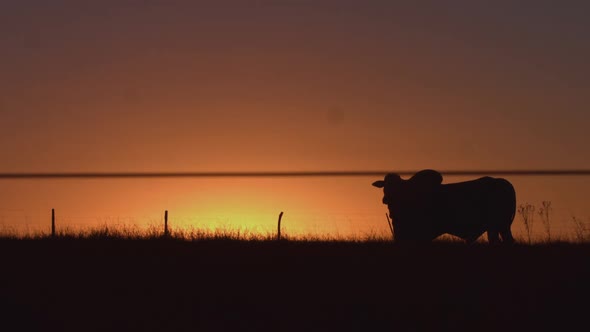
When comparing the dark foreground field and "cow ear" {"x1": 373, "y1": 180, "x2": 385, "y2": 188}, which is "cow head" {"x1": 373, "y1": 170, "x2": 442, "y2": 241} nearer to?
"cow ear" {"x1": 373, "y1": 180, "x2": 385, "y2": 188}

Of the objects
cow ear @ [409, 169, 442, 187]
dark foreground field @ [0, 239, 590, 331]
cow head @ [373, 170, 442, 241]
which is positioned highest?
cow ear @ [409, 169, 442, 187]

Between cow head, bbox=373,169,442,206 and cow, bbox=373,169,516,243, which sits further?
cow head, bbox=373,169,442,206

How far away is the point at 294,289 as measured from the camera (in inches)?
359

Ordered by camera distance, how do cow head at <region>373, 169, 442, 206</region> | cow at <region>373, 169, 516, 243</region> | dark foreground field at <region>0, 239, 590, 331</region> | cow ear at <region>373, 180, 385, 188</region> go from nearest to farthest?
1. dark foreground field at <region>0, 239, 590, 331</region>
2. cow at <region>373, 169, 516, 243</region>
3. cow head at <region>373, 169, 442, 206</region>
4. cow ear at <region>373, 180, 385, 188</region>

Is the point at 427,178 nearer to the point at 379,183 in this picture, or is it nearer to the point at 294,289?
the point at 379,183

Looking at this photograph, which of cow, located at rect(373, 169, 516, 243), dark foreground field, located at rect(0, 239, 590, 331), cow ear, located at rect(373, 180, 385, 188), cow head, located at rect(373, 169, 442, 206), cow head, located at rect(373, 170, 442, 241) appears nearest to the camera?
dark foreground field, located at rect(0, 239, 590, 331)

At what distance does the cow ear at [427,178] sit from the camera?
1817 cm

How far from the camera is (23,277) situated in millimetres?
9906

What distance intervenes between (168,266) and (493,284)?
4.26 metres

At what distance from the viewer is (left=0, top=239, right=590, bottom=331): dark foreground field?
7812mm

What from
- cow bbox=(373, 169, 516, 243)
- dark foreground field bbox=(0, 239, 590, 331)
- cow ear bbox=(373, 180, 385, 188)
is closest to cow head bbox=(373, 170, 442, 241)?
cow bbox=(373, 169, 516, 243)

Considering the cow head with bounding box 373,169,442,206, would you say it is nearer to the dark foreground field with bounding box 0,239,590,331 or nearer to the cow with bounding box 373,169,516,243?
the cow with bounding box 373,169,516,243

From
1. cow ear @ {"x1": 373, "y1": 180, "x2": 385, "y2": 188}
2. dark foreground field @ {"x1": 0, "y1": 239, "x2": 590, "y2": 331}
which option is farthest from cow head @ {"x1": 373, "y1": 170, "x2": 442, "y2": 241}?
dark foreground field @ {"x1": 0, "y1": 239, "x2": 590, "y2": 331}

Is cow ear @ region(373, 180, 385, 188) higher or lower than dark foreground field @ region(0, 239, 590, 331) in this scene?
higher
